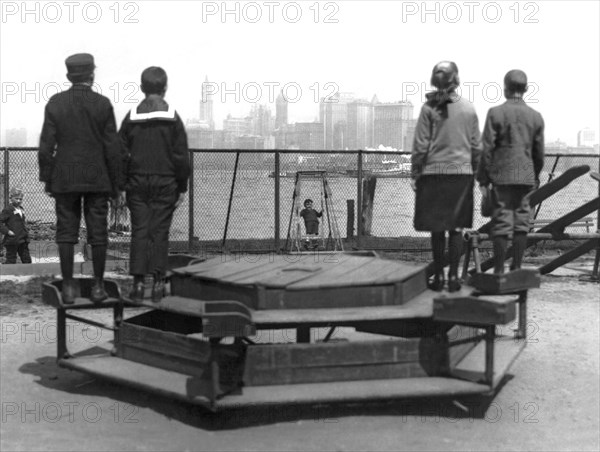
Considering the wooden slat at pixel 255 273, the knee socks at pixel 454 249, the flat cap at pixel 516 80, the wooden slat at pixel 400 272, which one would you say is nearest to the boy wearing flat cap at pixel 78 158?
the wooden slat at pixel 255 273

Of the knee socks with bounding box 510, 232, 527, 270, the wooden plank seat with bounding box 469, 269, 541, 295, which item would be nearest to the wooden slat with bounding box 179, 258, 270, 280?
the wooden plank seat with bounding box 469, 269, 541, 295

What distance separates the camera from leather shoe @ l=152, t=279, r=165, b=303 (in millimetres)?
6734

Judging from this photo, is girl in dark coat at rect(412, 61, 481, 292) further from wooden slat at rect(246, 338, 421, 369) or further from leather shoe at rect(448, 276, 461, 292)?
wooden slat at rect(246, 338, 421, 369)

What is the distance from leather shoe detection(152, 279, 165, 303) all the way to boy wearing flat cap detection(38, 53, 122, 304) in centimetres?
49

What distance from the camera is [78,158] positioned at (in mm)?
6594

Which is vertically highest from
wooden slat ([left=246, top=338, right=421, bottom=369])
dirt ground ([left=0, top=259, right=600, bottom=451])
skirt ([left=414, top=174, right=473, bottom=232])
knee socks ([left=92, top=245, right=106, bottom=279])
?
skirt ([left=414, top=174, right=473, bottom=232])

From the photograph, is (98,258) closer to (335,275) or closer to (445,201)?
(335,275)

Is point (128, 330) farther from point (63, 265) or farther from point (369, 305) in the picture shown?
point (369, 305)

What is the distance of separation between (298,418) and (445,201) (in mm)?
2034

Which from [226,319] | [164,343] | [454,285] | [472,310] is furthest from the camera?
[454,285]

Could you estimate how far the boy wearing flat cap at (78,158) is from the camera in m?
6.58

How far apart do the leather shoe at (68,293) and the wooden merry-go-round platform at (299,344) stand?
0.06 m

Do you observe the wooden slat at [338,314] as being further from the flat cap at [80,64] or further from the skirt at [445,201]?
the flat cap at [80,64]

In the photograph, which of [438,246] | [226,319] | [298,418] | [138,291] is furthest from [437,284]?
[138,291]
